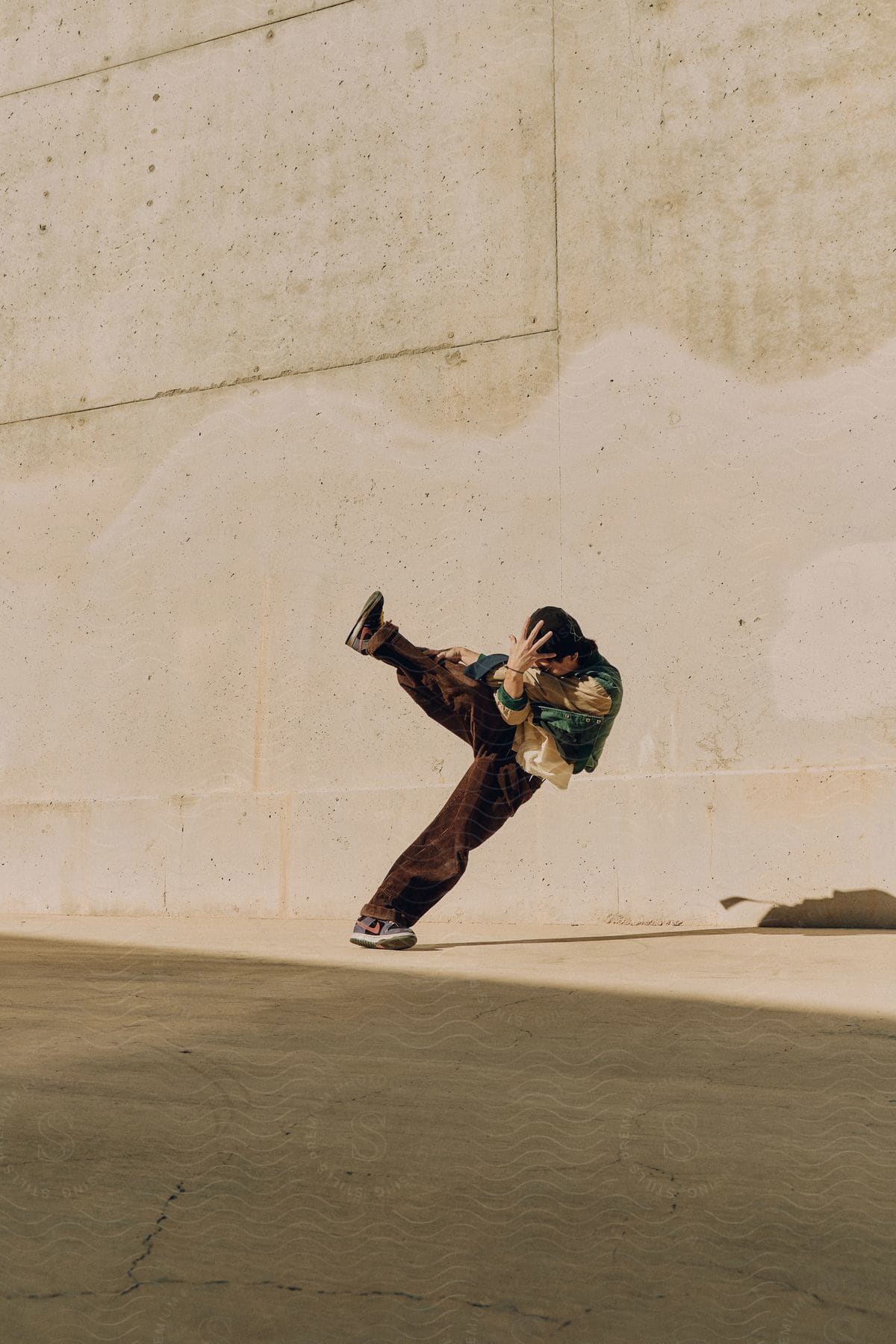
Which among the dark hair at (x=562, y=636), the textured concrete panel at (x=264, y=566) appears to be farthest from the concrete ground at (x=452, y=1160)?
the textured concrete panel at (x=264, y=566)

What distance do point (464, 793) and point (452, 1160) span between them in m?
2.71

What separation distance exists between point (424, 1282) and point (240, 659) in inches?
207

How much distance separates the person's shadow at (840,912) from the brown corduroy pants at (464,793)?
1382 millimetres

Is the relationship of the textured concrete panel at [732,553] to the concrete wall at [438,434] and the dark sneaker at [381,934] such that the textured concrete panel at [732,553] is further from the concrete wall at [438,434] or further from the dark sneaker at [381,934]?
the dark sneaker at [381,934]

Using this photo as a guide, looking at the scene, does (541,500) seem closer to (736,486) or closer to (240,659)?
(736,486)

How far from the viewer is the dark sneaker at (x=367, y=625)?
4793mm

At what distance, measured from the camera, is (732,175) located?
6.13 metres

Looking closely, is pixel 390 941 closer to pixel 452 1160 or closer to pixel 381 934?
pixel 381 934

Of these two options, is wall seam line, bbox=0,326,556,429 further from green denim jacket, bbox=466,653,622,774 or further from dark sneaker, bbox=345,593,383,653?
green denim jacket, bbox=466,653,622,774

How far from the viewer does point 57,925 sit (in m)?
6.10

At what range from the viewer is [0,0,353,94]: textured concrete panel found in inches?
290

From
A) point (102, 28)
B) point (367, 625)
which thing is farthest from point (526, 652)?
point (102, 28)

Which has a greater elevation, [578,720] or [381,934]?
[578,720]

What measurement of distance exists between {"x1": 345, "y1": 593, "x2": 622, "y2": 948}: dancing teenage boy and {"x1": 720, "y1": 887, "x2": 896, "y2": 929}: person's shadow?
4.08 feet
